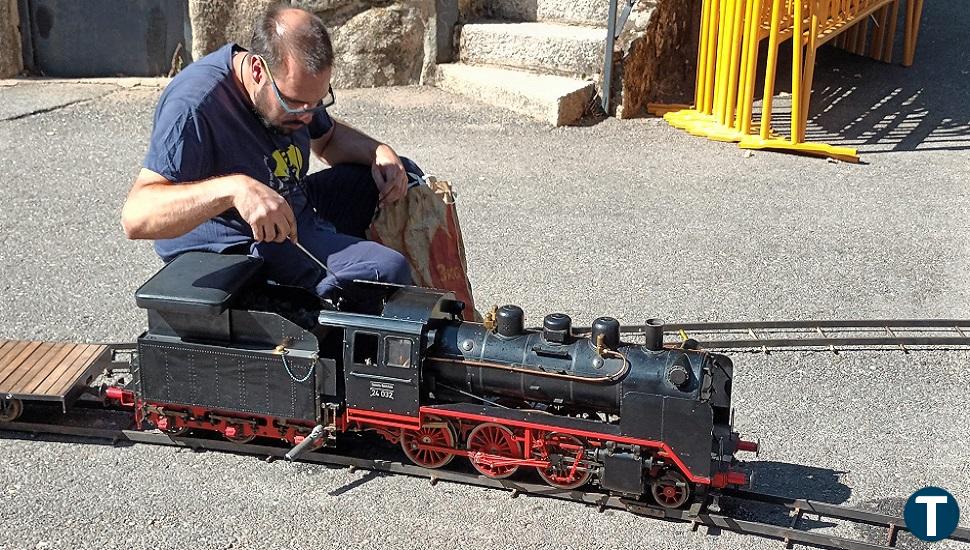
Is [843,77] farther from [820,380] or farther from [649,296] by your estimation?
[820,380]

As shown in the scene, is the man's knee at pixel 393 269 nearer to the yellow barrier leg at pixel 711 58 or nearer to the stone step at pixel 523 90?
the stone step at pixel 523 90

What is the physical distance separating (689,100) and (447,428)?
8.03 metres

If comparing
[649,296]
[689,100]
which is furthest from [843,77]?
[649,296]

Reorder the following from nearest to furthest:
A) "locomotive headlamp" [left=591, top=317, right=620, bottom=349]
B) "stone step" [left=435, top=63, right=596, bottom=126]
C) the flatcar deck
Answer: "locomotive headlamp" [left=591, top=317, right=620, bottom=349]
the flatcar deck
"stone step" [left=435, top=63, right=596, bottom=126]

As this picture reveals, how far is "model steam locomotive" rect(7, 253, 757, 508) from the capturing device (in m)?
4.56

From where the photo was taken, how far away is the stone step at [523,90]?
11.1 meters

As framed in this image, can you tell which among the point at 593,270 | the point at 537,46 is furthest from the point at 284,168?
the point at 537,46

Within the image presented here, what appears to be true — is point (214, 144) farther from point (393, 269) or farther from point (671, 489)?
point (671, 489)

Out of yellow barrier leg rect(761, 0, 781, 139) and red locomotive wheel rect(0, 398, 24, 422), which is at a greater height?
yellow barrier leg rect(761, 0, 781, 139)

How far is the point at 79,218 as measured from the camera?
8.54m

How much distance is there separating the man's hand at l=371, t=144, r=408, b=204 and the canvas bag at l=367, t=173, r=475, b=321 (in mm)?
265

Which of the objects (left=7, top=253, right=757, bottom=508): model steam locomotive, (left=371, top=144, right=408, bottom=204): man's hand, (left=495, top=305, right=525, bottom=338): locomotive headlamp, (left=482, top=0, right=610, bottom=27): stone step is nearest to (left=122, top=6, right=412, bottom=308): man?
(left=7, top=253, right=757, bottom=508): model steam locomotive

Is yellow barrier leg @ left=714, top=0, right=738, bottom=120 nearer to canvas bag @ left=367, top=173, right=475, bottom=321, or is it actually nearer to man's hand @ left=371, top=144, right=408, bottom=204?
canvas bag @ left=367, top=173, right=475, bottom=321

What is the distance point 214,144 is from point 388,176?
1.08 m
